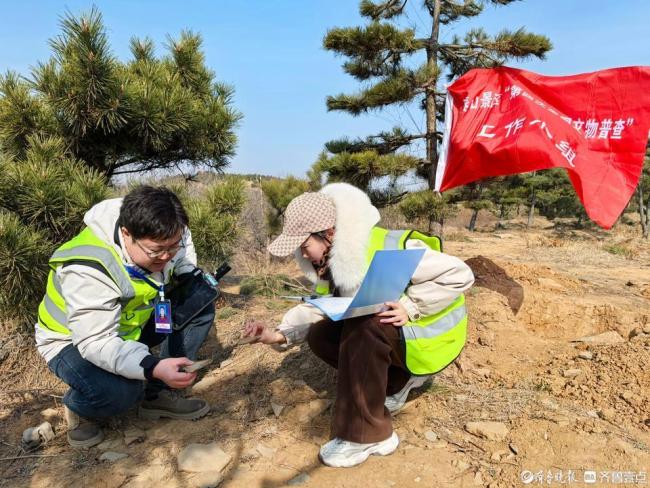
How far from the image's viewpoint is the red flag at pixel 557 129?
Answer: 306 cm

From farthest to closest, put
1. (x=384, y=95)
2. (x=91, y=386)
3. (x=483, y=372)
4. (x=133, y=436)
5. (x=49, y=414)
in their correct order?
1. (x=384, y=95)
2. (x=483, y=372)
3. (x=49, y=414)
4. (x=133, y=436)
5. (x=91, y=386)

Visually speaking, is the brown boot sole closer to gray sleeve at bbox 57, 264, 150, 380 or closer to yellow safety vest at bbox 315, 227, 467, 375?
gray sleeve at bbox 57, 264, 150, 380

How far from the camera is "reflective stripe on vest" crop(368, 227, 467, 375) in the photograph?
5.42 ft

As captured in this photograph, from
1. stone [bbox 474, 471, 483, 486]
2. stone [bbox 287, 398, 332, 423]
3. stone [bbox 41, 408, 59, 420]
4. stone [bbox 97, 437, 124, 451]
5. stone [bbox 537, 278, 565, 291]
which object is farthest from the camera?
stone [bbox 537, 278, 565, 291]

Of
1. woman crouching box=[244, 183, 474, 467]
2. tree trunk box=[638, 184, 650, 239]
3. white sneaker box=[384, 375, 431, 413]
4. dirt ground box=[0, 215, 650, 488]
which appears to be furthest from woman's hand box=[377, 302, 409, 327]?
tree trunk box=[638, 184, 650, 239]

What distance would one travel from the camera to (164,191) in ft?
5.42

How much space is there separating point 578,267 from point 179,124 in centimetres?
609

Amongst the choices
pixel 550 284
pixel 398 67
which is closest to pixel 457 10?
pixel 398 67

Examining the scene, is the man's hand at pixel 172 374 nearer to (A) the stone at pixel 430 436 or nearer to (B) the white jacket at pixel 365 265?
(B) the white jacket at pixel 365 265

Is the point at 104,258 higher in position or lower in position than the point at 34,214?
lower

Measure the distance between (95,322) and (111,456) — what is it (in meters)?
0.63

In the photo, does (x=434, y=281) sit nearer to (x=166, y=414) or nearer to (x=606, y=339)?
(x=166, y=414)

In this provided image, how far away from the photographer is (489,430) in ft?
5.79

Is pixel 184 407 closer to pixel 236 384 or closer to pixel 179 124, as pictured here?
pixel 236 384
